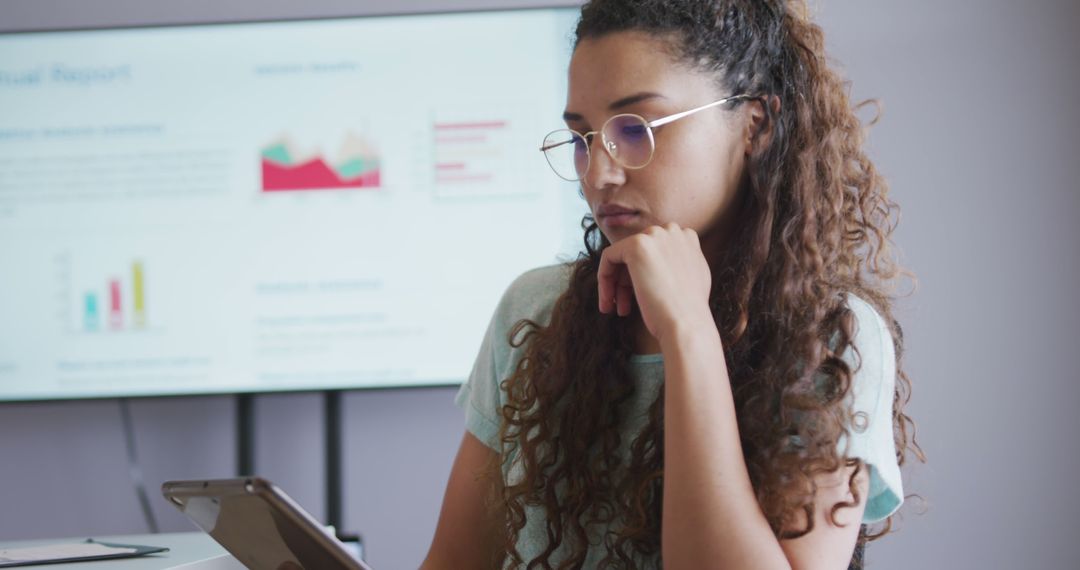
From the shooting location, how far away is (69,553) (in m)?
1.03

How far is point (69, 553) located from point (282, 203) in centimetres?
118

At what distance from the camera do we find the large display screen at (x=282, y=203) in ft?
6.91

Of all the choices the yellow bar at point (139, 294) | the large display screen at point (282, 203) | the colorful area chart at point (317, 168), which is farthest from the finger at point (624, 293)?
the yellow bar at point (139, 294)

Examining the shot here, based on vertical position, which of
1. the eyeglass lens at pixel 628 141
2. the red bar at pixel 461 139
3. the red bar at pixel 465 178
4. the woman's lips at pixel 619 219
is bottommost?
the woman's lips at pixel 619 219

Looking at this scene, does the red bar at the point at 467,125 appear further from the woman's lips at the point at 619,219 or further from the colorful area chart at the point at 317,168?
the woman's lips at the point at 619,219

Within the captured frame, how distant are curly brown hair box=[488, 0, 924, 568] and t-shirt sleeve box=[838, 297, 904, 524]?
0.02 m

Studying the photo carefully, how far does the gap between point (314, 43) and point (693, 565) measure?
1530mm

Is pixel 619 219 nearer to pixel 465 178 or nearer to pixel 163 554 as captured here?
pixel 163 554

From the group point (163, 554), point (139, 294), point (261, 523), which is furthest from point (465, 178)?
point (261, 523)

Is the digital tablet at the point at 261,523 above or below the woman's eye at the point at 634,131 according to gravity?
below

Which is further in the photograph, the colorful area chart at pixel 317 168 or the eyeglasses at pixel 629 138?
the colorful area chart at pixel 317 168

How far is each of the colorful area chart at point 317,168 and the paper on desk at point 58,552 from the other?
3.68ft

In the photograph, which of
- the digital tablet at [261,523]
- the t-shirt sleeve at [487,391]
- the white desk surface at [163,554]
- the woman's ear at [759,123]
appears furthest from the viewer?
the t-shirt sleeve at [487,391]

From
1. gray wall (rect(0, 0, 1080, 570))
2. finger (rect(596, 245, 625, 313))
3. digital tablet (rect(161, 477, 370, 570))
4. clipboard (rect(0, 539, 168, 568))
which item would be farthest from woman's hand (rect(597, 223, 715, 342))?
gray wall (rect(0, 0, 1080, 570))
